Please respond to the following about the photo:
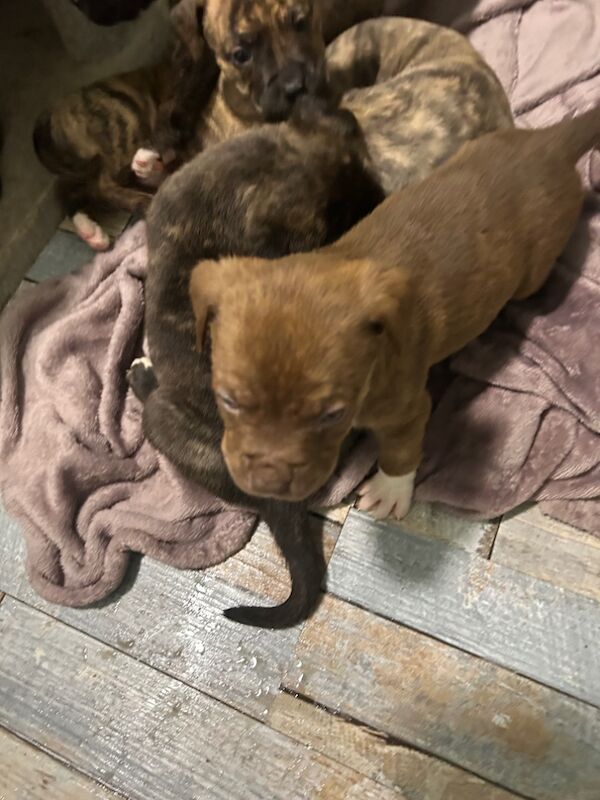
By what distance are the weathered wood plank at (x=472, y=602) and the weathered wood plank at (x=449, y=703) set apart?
4cm

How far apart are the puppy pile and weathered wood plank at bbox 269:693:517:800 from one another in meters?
0.24

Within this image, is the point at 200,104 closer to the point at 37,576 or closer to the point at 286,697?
the point at 37,576

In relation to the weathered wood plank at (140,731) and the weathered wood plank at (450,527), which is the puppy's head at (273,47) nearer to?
the weathered wood plank at (450,527)

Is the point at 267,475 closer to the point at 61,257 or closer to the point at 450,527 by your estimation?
the point at 450,527

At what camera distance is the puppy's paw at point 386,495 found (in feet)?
6.33

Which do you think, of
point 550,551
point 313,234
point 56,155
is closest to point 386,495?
point 550,551

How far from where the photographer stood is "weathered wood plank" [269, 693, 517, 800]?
1761 mm

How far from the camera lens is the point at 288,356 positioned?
1.27 metres

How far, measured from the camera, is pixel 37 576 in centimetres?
199

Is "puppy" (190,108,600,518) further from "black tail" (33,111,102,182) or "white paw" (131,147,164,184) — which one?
"black tail" (33,111,102,182)

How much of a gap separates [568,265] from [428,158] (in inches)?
19.1

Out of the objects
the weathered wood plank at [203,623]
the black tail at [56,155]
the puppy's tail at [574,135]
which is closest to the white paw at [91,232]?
the black tail at [56,155]

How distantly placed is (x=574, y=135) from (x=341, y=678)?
54.9 inches

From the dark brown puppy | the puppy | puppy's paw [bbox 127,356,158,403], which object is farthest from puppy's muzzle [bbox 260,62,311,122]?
puppy's paw [bbox 127,356,158,403]
